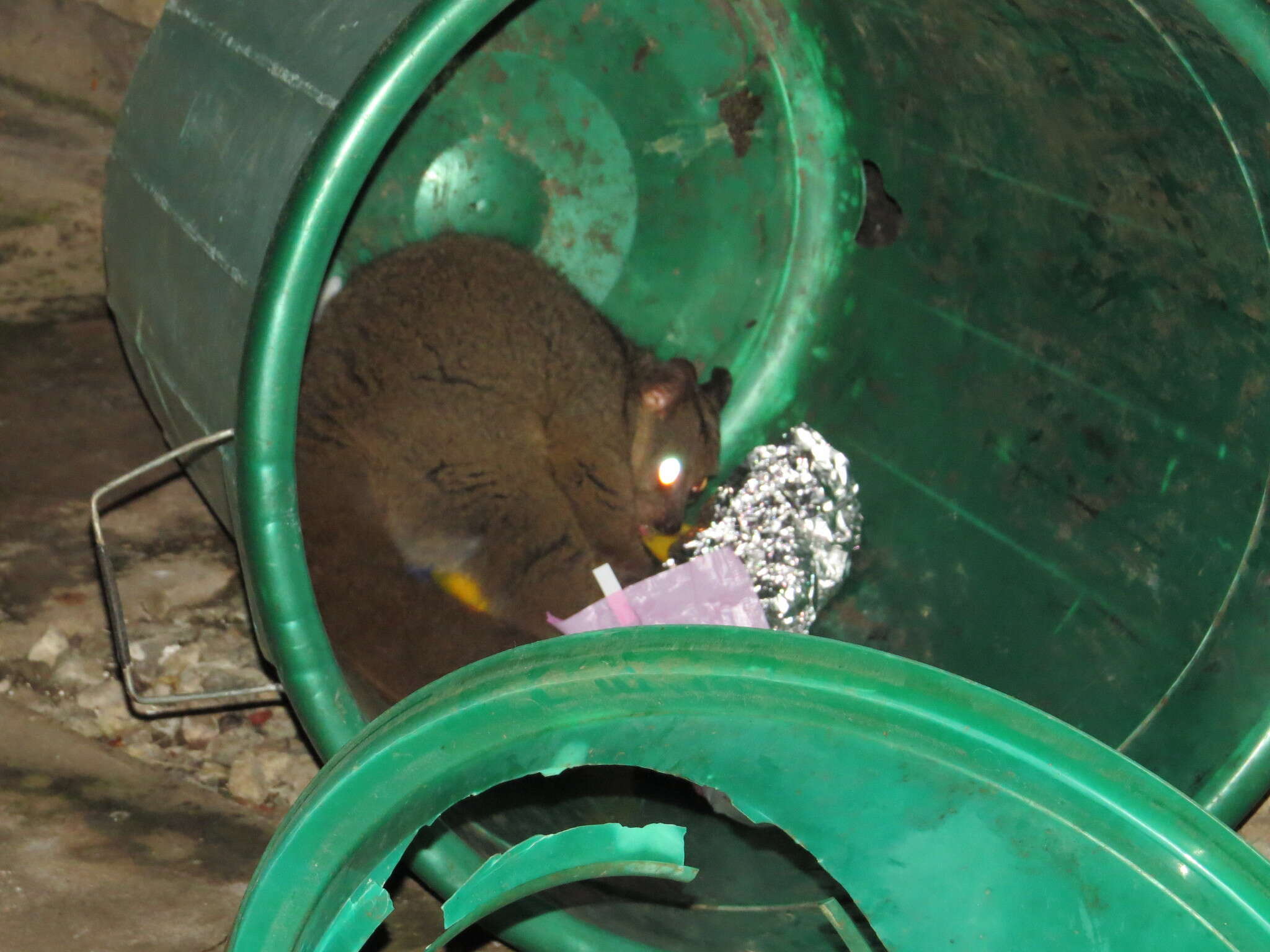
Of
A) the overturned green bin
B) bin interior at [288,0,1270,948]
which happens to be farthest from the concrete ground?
bin interior at [288,0,1270,948]

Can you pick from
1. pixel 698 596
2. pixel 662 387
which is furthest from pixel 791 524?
pixel 662 387

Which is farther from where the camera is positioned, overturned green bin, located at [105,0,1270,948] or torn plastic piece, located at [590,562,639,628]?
torn plastic piece, located at [590,562,639,628]

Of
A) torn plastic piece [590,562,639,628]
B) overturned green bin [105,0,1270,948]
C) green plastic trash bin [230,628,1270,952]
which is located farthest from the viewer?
torn plastic piece [590,562,639,628]

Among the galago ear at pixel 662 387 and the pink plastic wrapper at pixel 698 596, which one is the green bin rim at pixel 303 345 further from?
the galago ear at pixel 662 387

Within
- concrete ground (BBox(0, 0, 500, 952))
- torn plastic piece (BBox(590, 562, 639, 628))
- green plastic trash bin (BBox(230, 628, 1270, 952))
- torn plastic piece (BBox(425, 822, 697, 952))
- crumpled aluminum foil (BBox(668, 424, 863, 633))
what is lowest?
concrete ground (BBox(0, 0, 500, 952))

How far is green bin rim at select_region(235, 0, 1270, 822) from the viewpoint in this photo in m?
1.90

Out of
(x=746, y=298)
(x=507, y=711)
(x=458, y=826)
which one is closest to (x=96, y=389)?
(x=746, y=298)

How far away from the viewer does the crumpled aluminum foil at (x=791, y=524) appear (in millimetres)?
3318

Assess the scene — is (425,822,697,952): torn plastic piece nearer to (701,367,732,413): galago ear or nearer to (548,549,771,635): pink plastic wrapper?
(548,549,771,635): pink plastic wrapper

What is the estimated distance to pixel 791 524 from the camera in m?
3.38

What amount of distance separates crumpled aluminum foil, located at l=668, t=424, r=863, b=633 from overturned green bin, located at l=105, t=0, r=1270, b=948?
7 cm

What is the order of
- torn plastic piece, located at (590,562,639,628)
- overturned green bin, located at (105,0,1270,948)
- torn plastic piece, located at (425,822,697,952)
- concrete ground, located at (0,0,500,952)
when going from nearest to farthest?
torn plastic piece, located at (425,822,697,952), overturned green bin, located at (105,0,1270,948), concrete ground, located at (0,0,500,952), torn plastic piece, located at (590,562,639,628)

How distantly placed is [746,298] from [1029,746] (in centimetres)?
250

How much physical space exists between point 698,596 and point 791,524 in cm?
37
